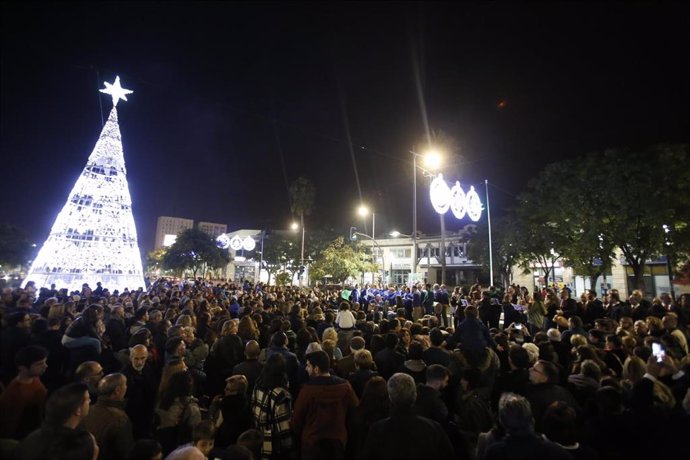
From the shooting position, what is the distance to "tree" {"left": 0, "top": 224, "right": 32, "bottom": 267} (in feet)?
186

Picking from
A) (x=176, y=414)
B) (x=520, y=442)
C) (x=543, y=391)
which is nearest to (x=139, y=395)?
(x=176, y=414)

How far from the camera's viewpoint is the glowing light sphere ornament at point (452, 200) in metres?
18.3

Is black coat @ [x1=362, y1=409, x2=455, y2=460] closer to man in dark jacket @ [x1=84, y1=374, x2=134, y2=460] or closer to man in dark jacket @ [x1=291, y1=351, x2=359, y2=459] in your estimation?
man in dark jacket @ [x1=291, y1=351, x2=359, y2=459]

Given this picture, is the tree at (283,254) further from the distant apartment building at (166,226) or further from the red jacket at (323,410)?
the distant apartment building at (166,226)

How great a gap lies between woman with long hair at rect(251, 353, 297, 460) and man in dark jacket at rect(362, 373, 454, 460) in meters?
1.54

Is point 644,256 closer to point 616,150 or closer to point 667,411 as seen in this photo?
Answer: point 616,150

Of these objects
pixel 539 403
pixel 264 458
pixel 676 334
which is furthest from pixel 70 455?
pixel 676 334

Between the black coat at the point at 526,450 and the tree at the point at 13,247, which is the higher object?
the tree at the point at 13,247

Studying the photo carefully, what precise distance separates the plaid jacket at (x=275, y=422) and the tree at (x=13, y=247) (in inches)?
2882

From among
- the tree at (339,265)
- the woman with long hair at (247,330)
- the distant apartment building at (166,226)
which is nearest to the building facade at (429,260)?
the tree at (339,265)

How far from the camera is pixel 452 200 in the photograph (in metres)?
19.4

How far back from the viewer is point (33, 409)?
3.89m

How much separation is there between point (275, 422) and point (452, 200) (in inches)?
666

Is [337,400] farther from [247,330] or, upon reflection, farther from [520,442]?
[247,330]
